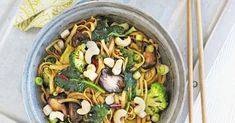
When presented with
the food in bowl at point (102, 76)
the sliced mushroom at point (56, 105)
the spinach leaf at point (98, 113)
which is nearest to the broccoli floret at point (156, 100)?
the food in bowl at point (102, 76)

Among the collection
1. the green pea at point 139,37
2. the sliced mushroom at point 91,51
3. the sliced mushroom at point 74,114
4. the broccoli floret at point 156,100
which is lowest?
the sliced mushroom at point 74,114

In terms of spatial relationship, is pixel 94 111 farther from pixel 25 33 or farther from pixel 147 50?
pixel 25 33

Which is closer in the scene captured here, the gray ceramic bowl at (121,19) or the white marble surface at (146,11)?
the gray ceramic bowl at (121,19)

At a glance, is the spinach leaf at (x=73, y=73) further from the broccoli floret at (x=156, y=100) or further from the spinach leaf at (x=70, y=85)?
the broccoli floret at (x=156, y=100)

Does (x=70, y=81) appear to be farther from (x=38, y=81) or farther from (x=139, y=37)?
(x=139, y=37)

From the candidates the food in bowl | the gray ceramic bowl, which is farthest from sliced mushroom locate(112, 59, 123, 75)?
the gray ceramic bowl

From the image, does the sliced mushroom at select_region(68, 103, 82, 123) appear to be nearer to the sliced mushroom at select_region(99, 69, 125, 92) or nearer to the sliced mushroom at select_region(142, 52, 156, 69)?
the sliced mushroom at select_region(99, 69, 125, 92)

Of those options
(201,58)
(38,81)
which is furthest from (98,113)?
(201,58)
